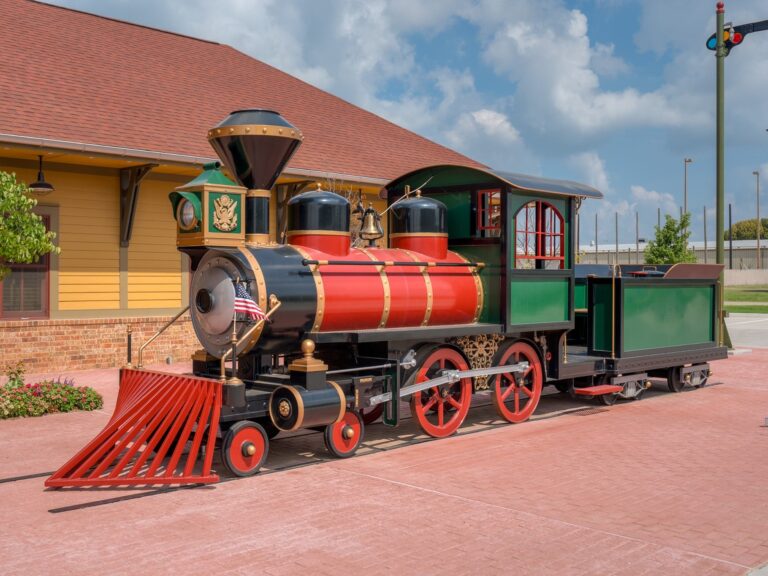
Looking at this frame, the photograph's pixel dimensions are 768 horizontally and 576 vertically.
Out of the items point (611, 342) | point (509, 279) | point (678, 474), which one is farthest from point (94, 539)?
point (611, 342)

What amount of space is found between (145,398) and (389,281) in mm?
2744

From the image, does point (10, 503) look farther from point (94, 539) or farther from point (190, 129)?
point (190, 129)

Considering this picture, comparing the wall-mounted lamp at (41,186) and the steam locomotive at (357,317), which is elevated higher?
the wall-mounted lamp at (41,186)

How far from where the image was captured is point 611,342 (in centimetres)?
1132

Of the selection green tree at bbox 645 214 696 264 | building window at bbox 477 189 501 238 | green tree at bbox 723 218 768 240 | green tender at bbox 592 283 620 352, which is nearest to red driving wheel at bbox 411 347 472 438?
building window at bbox 477 189 501 238

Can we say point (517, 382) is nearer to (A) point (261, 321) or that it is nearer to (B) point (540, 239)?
(B) point (540, 239)

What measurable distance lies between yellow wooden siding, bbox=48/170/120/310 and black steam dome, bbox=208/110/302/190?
708cm

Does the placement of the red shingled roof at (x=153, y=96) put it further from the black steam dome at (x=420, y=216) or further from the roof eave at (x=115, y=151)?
the black steam dome at (x=420, y=216)

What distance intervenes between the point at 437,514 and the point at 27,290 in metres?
10.2

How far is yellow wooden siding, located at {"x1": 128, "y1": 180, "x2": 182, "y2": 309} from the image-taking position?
15.1m

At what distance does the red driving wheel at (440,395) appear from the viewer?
905 centimetres

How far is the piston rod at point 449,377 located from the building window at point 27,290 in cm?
805

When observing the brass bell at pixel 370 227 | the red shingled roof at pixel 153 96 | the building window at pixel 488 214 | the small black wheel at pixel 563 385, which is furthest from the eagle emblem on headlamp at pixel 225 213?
the red shingled roof at pixel 153 96

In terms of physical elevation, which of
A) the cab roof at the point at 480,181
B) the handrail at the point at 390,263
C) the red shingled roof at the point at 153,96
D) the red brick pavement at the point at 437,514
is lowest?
the red brick pavement at the point at 437,514
